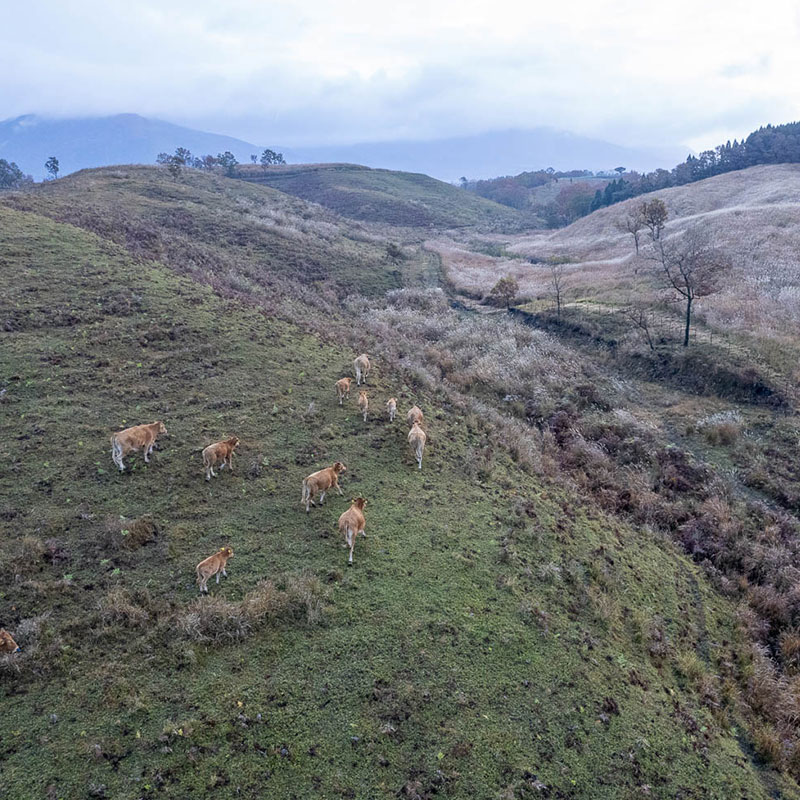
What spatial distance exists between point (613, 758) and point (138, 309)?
2839 centimetres

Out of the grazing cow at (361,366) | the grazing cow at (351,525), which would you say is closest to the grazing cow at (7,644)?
the grazing cow at (351,525)

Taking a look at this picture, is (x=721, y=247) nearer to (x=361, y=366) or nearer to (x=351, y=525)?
(x=361, y=366)

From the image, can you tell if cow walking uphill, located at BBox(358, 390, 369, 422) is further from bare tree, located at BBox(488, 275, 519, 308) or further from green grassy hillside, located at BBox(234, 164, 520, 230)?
green grassy hillside, located at BBox(234, 164, 520, 230)

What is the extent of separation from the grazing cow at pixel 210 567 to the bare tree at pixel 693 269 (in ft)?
110

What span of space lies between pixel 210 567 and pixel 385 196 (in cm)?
12872

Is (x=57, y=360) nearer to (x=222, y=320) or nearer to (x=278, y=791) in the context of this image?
(x=222, y=320)

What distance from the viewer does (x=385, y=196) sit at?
127562 mm

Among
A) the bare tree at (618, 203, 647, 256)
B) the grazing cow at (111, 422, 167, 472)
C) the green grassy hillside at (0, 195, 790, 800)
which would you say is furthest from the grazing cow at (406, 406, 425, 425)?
the bare tree at (618, 203, 647, 256)

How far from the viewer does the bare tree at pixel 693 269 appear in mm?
37219

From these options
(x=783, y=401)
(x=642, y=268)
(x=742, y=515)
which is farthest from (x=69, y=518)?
(x=642, y=268)

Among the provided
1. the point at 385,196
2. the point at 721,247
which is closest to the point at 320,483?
the point at 721,247

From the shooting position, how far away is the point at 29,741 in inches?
334

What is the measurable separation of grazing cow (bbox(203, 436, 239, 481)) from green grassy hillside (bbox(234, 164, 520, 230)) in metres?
103

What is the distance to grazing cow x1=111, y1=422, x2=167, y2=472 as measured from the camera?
1562 centimetres
